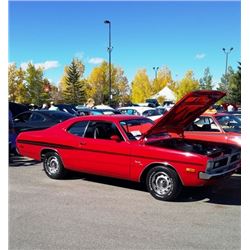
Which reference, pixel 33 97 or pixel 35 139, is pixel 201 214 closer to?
pixel 35 139

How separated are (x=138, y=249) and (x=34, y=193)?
9.99 feet

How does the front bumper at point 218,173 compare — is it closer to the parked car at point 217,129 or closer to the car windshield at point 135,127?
the car windshield at point 135,127

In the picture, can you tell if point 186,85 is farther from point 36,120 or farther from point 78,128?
point 78,128

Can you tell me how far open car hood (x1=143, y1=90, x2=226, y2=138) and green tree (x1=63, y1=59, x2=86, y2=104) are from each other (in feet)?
197

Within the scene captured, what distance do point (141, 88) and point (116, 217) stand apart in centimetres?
6208

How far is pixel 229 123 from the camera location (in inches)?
340

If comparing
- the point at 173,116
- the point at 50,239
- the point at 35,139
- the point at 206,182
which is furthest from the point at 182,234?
the point at 35,139

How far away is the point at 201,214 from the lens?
5145 millimetres


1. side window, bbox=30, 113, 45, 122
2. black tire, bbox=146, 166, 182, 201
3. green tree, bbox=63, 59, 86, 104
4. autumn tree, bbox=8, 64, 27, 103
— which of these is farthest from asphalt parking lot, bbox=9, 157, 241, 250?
green tree, bbox=63, 59, 86, 104

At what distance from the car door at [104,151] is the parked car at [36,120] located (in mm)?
5273

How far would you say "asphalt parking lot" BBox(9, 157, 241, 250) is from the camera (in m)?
4.13

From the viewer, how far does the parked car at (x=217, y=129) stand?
26.5 ft

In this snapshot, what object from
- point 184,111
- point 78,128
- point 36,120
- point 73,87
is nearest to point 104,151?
point 78,128

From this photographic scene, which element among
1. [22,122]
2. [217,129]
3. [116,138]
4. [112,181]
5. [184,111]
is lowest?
[112,181]
